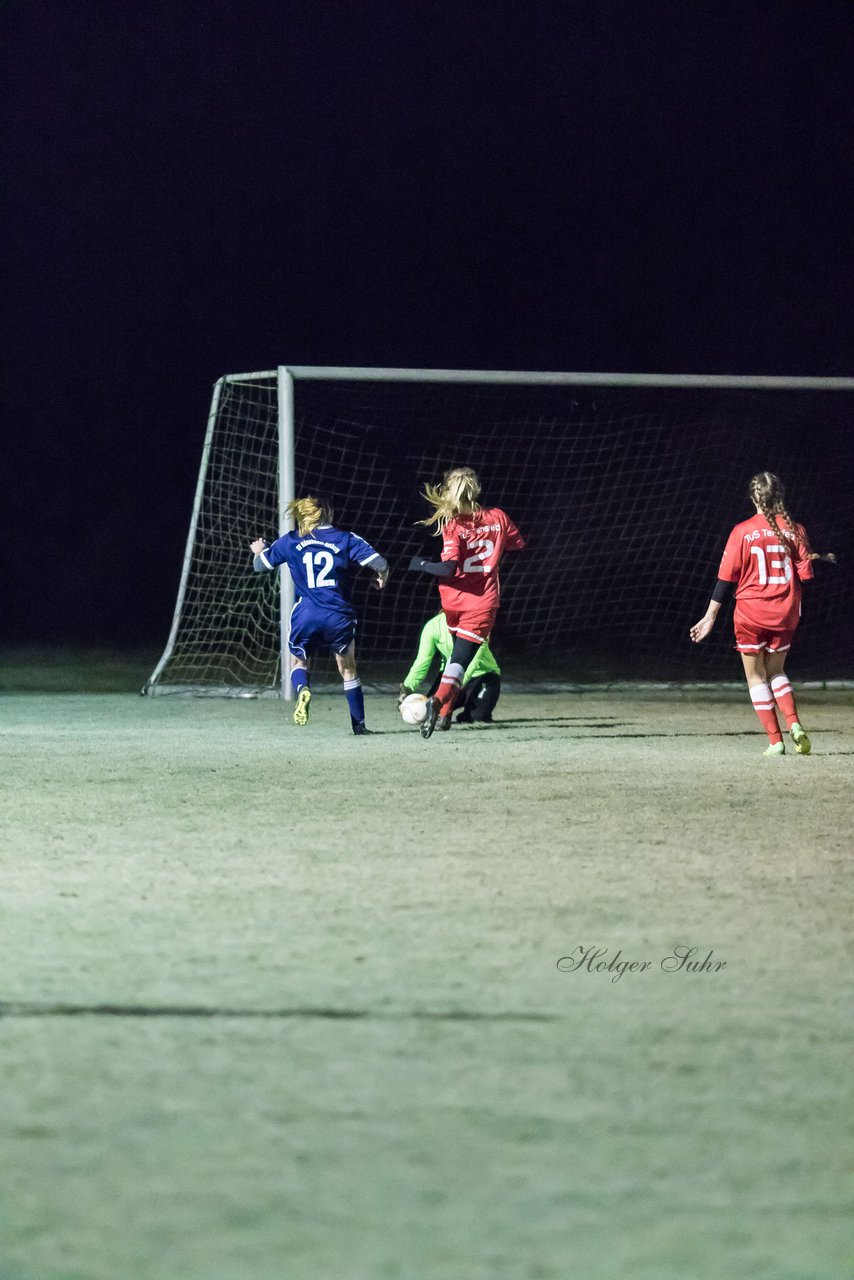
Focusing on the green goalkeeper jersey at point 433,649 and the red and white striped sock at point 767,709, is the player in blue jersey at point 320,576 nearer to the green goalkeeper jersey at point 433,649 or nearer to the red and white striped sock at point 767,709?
the green goalkeeper jersey at point 433,649

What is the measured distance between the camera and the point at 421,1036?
422 centimetres

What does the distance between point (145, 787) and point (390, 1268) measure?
20.9 ft

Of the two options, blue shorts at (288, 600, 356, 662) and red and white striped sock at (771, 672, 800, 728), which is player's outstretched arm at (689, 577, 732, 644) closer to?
red and white striped sock at (771, 672, 800, 728)

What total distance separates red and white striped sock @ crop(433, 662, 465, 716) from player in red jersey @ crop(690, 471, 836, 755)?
64.2 inches

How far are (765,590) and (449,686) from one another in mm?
2188

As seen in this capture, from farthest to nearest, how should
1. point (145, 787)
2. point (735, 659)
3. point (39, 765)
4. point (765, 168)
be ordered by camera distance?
point (765, 168), point (735, 659), point (39, 765), point (145, 787)

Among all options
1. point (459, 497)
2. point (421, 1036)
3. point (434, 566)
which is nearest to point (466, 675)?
point (434, 566)

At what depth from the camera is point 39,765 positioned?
1008 cm

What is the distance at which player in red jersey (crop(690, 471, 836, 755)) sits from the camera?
11.1 metres

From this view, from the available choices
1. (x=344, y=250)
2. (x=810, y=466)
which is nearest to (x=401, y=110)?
(x=344, y=250)

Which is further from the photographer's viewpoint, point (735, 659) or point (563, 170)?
point (563, 170)

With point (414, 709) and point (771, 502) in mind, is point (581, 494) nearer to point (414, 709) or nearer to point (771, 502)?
point (414, 709)

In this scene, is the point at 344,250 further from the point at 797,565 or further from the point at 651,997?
the point at 651,997
